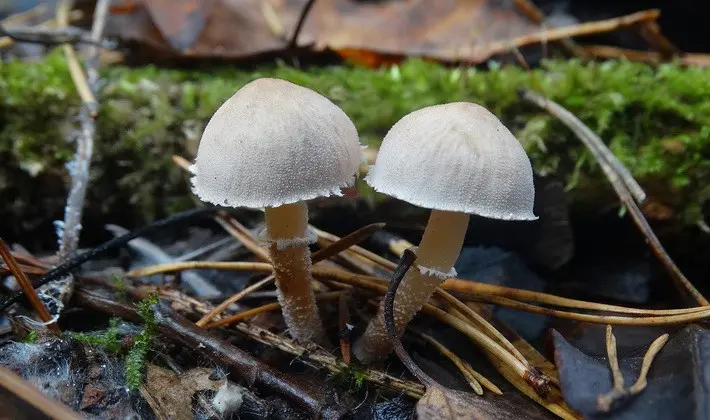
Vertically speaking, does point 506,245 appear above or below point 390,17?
below

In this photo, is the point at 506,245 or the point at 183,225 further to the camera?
the point at 183,225

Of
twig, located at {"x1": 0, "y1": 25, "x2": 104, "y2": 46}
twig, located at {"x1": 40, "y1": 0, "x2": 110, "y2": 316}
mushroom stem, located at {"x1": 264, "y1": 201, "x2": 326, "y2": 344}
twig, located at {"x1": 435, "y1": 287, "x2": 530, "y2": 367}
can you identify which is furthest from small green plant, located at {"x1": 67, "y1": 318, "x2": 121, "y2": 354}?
twig, located at {"x1": 0, "y1": 25, "x2": 104, "y2": 46}

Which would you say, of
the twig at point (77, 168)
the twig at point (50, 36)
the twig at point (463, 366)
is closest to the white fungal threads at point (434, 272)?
the twig at point (463, 366)

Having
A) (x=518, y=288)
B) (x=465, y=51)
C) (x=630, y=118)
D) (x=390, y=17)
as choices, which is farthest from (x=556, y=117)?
(x=390, y=17)

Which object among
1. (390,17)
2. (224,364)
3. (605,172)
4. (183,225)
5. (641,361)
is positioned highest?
(390,17)

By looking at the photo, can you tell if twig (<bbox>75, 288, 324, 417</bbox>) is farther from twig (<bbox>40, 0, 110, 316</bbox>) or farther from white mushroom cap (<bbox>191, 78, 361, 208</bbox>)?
white mushroom cap (<bbox>191, 78, 361, 208</bbox>)

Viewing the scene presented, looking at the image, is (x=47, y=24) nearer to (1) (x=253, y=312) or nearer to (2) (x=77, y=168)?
(2) (x=77, y=168)

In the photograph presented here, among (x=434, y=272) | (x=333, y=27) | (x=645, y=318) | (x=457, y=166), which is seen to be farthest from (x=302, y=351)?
(x=333, y=27)

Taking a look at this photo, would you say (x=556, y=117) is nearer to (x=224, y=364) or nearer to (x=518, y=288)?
(x=518, y=288)
